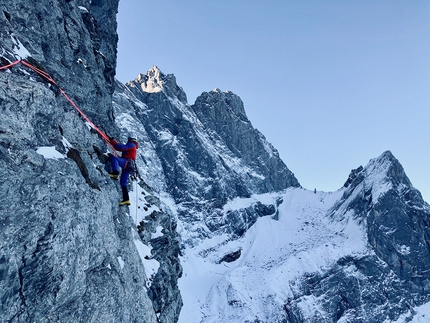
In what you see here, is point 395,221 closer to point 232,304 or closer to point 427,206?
point 427,206

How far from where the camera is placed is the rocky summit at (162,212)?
10945 millimetres

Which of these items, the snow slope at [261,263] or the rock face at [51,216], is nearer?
the rock face at [51,216]

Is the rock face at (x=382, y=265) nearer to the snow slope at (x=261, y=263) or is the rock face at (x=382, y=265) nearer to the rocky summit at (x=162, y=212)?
the rocky summit at (x=162, y=212)

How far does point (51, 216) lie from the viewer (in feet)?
35.8

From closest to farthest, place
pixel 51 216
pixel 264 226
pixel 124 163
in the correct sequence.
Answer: pixel 51 216
pixel 124 163
pixel 264 226

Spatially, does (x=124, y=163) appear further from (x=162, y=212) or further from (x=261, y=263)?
(x=261, y=263)

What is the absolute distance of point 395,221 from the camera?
341ft

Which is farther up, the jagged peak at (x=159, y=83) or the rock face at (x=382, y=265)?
the jagged peak at (x=159, y=83)

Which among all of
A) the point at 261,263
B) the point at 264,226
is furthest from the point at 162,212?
the point at 264,226

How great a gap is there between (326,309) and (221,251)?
37.8 m

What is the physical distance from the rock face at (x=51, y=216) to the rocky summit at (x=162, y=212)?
0.06m

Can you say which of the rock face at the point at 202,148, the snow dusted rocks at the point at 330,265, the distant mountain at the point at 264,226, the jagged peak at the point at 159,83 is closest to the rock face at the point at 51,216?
the snow dusted rocks at the point at 330,265

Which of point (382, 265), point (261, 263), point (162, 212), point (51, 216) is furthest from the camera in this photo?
point (261, 263)

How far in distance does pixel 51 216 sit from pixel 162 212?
34.9 metres
